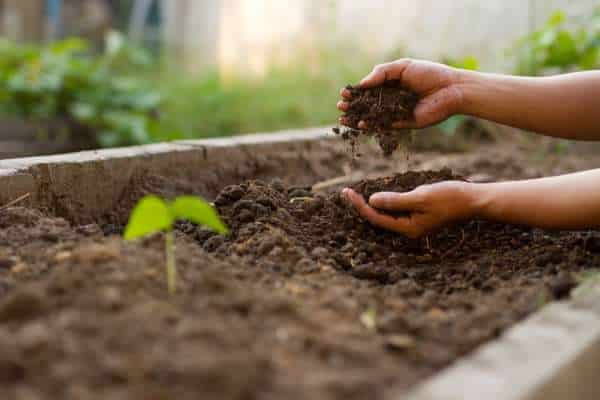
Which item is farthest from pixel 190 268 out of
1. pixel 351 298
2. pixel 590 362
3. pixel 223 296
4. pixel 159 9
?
pixel 159 9

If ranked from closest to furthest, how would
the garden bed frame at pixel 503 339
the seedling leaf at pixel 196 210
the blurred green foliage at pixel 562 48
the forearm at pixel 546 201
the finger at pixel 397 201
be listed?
1. the garden bed frame at pixel 503 339
2. the seedling leaf at pixel 196 210
3. the forearm at pixel 546 201
4. the finger at pixel 397 201
5. the blurred green foliage at pixel 562 48

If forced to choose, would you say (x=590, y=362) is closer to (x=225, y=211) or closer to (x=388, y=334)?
(x=388, y=334)

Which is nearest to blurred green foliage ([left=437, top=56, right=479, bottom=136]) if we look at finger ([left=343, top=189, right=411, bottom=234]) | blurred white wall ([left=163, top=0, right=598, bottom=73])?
blurred white wall ([left=163, top=0, right=598, bottom=73])

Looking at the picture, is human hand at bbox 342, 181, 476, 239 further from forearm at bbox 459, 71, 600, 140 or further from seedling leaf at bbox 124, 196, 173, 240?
seedling leaf at bbox 124, 196, 173, 240

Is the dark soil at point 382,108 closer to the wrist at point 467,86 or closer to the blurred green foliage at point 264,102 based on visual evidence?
the wrist at point 467,86

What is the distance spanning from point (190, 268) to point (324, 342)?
430 mm

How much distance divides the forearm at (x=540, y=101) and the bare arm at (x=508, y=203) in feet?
1.45

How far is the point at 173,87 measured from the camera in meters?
6.31

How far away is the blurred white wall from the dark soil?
Result: 2.57 m

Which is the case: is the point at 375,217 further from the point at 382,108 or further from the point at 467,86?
the point at 467,86

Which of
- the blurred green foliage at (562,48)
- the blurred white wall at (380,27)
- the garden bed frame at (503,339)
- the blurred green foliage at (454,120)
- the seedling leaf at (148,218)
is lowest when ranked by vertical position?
the garden bed frame at (503,339)

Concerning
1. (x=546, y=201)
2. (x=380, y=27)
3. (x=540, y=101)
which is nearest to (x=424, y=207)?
(x=546, y=201)

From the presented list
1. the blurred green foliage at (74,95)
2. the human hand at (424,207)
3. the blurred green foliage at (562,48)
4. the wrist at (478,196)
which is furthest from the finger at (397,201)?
the blurred green foliage at (74,95)

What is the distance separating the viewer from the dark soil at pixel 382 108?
7.28 feet
